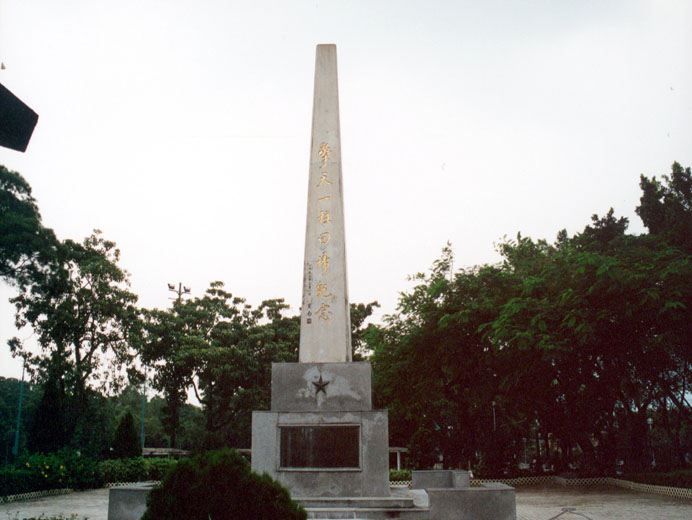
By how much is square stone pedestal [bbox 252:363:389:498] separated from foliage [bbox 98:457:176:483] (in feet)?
47.5

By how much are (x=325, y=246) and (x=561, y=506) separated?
9.47 metres

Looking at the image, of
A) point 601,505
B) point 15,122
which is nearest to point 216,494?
point 15,122

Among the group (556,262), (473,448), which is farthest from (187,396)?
(556,262)

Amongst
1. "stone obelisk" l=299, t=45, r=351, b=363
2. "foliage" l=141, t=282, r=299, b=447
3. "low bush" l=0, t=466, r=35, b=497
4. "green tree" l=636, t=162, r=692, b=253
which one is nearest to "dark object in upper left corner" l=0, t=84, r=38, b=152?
"stone obelisk" l=299, t=45, r=351, b=363

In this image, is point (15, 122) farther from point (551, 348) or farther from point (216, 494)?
point (551, 348)

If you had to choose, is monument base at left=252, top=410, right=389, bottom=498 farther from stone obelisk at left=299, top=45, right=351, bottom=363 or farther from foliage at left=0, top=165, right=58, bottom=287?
foliage at left=0, top=165, right=58, bottom=287

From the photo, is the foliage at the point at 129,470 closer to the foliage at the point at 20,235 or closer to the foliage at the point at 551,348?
the foliage at the point at 20,235

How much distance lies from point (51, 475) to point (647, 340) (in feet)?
65.4

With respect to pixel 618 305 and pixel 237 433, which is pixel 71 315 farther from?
pixel 618 305

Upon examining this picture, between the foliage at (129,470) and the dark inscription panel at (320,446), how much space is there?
47.8 feet

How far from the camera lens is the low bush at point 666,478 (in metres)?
15.8

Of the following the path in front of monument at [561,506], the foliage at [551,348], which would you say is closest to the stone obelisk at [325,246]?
the path in front of monument at [561,506]

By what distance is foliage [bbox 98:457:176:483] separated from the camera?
22.0 m

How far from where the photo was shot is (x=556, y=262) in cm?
2044
